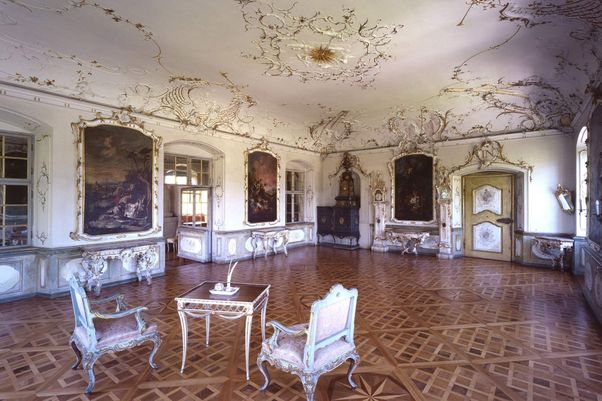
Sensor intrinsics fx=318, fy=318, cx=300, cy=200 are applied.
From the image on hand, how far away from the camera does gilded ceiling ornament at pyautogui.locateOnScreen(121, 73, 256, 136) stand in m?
6.50

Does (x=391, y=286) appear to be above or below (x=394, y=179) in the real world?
below

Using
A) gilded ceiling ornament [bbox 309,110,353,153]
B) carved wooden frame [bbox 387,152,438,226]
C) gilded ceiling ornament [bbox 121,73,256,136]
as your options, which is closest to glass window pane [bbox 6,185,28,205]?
gilded ceiling ornament [bbox 121,73,256,136]

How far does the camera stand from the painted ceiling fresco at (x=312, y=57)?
4.01 meters

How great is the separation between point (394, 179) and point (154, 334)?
9.08 m

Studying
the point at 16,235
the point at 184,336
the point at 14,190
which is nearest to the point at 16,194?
the point at 14,190

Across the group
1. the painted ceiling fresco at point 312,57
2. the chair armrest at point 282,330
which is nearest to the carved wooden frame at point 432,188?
the painted ceiling fresco at point 312,57

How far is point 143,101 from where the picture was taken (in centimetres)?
677

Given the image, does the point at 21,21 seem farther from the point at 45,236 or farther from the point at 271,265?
the point at 271,265

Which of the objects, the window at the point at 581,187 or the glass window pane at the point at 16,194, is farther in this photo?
the window at the point at 581,187

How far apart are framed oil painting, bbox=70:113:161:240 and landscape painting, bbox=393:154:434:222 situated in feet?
24.2

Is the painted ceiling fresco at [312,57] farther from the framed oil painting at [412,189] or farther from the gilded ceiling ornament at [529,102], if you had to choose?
the framed oil painting at [412,189]

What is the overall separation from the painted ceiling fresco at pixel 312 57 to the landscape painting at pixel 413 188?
198 centimetres

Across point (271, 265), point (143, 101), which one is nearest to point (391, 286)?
point (271, 265)

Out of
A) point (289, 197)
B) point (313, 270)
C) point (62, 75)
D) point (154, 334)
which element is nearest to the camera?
point (154, 334)
